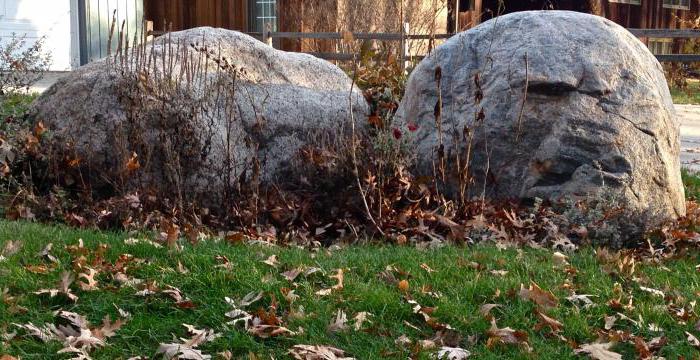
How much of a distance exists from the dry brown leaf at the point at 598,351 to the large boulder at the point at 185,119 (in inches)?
126

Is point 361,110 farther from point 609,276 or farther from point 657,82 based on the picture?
point 609,276

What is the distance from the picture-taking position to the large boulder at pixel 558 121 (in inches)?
287

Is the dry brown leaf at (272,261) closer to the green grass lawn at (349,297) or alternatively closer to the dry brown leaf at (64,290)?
the green grass lawn at (349,297)

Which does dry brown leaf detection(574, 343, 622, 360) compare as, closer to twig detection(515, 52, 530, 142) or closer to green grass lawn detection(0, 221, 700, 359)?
green grass lawn detection(0, 221, 700, 359)

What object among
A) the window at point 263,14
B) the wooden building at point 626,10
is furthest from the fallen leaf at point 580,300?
the wooden building at point 626,10

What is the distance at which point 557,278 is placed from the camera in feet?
18.0

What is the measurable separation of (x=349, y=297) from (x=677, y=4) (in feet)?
99.7

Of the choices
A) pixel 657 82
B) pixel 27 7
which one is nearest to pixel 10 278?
pixel 657 82

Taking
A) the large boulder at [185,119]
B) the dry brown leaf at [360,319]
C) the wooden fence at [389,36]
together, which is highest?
the wooden fence at [389,36]

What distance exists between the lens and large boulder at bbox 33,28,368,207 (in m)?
7.46

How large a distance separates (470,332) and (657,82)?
3.92m

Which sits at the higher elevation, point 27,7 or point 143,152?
point 27,7

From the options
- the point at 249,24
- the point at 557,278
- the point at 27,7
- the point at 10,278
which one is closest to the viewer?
the point at 10,278

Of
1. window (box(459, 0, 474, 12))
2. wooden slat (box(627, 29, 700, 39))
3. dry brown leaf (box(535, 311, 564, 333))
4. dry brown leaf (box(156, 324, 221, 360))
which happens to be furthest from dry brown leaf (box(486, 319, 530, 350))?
window (box(459, 0, 474, 12))
